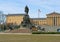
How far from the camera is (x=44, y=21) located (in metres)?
147

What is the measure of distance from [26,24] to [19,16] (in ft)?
329

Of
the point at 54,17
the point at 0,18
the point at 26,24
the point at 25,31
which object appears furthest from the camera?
the point at 54,17

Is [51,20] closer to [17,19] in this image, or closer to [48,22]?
[48,22]

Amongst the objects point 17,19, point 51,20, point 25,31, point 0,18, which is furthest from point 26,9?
point 17,19

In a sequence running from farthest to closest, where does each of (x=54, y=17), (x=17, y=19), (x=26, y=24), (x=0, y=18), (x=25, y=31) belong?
(x=17, y=19) < (x=54, y=17) < (x=0, y=18) < (x=26, y=24) < (x=25, y=31)

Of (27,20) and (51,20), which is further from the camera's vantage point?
(51,20)

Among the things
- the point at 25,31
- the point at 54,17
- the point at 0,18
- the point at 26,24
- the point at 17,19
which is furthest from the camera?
the point at 17,19

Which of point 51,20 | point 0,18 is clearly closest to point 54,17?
point 51,20

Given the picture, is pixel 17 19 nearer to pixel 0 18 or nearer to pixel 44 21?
pixel 44 21

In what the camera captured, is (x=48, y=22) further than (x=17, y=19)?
No

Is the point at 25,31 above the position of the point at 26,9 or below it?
below

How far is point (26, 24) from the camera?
45344 millimetres

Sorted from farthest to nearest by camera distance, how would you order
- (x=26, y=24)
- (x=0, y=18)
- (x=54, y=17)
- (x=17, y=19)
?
(x=17, y=19)
(x=54, y=17)
(x=0, y=18)
(x=26, y=24)

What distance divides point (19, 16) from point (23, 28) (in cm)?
10163
